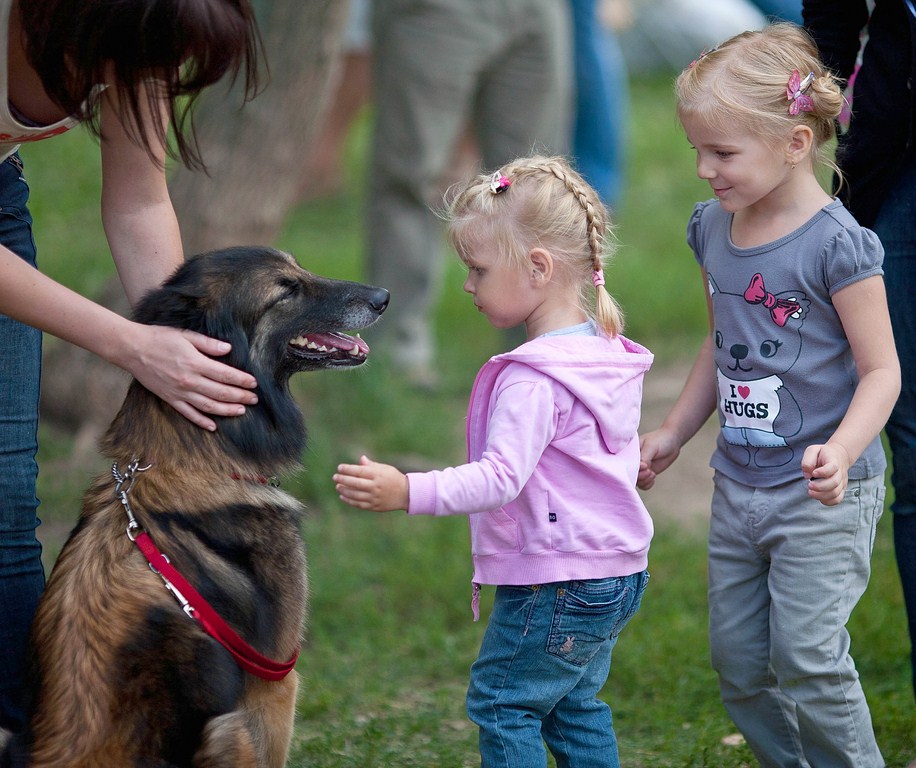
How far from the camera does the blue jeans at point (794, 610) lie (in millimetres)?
2668

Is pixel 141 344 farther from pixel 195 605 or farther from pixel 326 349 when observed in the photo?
pixel 195 605

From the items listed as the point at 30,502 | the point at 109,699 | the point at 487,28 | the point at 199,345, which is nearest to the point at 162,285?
the point at 199,345

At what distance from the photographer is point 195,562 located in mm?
2594

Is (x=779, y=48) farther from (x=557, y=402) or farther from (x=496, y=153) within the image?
(x=496, y=153)

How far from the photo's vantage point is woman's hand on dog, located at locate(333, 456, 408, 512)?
224 cm

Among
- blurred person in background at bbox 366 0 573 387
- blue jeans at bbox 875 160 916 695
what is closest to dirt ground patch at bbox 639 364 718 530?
blurred person in background at bbox 366 0 573 387

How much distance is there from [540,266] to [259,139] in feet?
11.3

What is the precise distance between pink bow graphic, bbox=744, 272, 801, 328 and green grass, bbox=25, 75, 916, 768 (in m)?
1.35

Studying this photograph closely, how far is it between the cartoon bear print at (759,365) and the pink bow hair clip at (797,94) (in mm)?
392

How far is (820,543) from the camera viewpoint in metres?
2.66

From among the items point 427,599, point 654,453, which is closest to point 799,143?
point 654,453

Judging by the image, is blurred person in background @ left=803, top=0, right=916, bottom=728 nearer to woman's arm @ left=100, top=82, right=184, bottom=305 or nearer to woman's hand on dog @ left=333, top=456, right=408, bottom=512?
woman's hand on dog @ left=333, top=456, right=408, bottom=512

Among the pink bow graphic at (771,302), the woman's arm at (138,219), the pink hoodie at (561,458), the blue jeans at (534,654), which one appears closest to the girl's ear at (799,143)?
the pink bow graphic at (771,302)

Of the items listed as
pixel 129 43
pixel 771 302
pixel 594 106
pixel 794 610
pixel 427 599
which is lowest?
pixel 427 599
